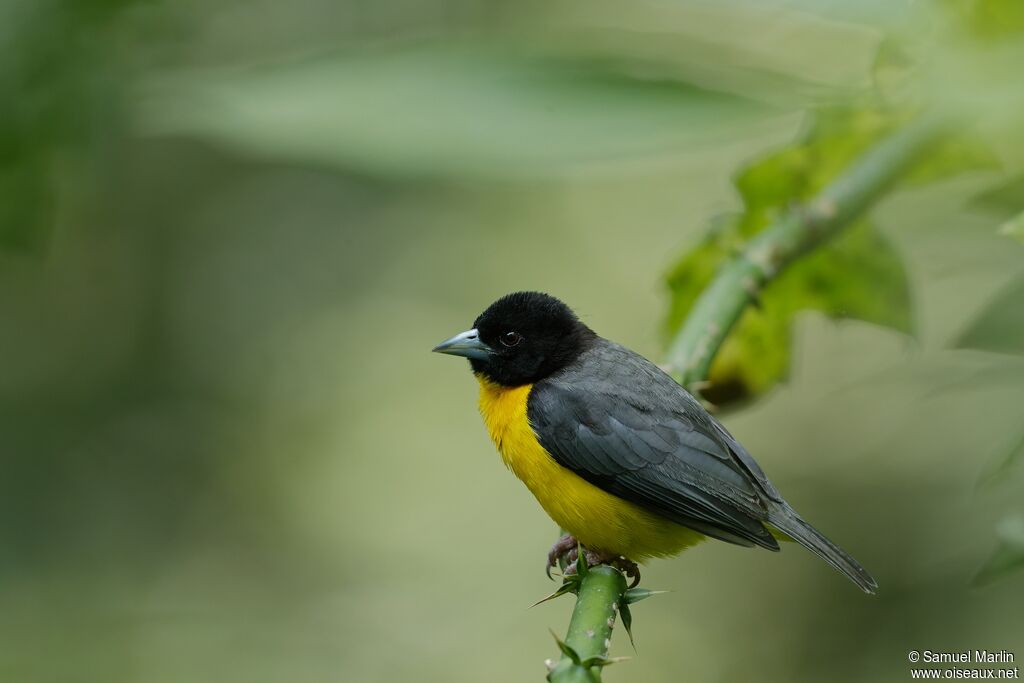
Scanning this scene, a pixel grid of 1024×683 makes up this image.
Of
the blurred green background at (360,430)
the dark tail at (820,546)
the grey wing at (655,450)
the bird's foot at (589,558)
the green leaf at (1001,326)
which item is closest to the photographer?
the green leaf at (1001,326)

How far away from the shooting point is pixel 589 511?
3.79 meters

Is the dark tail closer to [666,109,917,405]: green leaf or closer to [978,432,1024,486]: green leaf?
[666,109,917,405]: green leaf

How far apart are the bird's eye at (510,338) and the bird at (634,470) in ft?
0.79

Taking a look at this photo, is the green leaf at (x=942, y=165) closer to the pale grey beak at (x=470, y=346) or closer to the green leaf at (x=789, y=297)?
the green leaf at (x=789, y=297)

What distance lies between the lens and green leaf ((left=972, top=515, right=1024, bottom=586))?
52.6 inches

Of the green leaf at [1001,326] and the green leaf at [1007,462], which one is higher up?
the green leaf at [1001,326]

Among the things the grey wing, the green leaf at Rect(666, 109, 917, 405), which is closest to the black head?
the grey wing

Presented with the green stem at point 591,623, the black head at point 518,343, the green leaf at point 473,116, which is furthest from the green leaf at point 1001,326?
the black head at point 518,343

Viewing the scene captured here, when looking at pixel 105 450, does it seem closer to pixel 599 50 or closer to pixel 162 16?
pixel 162 16

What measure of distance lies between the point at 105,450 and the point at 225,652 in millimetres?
3079

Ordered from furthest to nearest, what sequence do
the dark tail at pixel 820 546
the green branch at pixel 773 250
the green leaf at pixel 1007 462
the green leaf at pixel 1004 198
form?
the dark tail at pixel 820 546 → the green branch at pixel 773 250 → the green leaf at pixel 1004 198 → the green leaf at pixel 1007 462

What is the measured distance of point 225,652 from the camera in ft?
22.0

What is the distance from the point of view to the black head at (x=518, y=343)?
4.38 metres

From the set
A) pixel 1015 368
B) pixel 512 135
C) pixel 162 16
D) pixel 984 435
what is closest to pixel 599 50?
pixel 512 135
